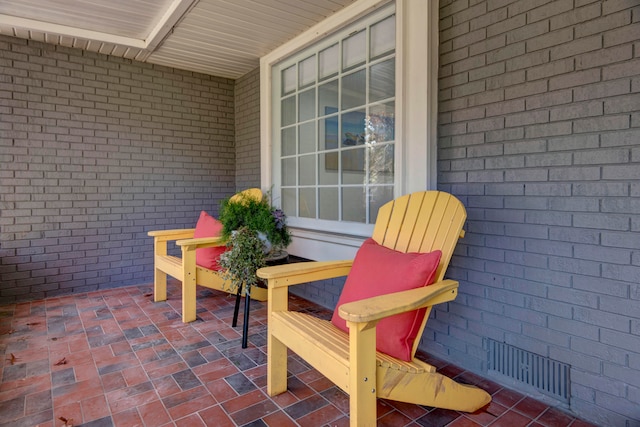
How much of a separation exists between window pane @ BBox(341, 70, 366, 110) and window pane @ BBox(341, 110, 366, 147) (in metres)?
0.07

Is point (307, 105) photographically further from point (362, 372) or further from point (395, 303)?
point (362, 372)

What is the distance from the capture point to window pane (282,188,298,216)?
3652 millimetres

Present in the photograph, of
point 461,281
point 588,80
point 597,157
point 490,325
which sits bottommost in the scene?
point 490,325

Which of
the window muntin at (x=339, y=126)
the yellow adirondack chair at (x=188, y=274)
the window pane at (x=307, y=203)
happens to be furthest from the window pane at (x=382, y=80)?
the yellow adirondack chair at (x=188, y=274)

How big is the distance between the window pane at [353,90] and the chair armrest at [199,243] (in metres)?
1.51

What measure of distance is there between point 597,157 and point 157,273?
11.2 feet

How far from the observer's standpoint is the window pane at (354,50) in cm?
282

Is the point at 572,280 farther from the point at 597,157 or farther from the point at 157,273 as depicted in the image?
the point at 157,273

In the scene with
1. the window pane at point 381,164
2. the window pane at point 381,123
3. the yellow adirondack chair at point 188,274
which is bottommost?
the yellow adirondack chair at point 188,274

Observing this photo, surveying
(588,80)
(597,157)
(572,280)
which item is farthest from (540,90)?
(572,280)

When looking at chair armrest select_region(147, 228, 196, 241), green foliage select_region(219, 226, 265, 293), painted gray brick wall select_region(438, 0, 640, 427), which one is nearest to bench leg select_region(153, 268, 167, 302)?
chair armrest select_region(147, 228, 196, 241)

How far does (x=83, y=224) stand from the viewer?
3.80 metres

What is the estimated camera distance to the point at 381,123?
2662mm

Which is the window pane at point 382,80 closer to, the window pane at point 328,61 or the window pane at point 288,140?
the window pane at point 328,61
